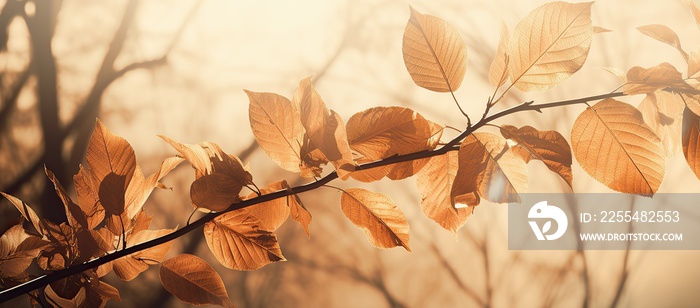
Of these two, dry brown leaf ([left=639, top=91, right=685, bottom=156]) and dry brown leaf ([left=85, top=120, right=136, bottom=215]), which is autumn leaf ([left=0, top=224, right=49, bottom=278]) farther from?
dry brown leaf ([left=639, top=91, right=685, bottom=156])

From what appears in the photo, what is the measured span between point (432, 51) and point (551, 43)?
25 mm

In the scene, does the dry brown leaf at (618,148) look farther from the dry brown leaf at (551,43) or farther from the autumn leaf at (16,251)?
the autumn leaf at (16,251)

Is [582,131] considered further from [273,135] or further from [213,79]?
[213,79]

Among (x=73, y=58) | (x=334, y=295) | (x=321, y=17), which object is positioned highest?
(x=321, y=17)

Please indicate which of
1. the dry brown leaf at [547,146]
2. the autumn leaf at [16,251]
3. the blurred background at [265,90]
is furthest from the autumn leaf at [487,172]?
the blurred background at [265,90]

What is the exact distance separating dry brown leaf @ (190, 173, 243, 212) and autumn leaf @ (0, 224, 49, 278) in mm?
74

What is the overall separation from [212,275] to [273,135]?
4 cm

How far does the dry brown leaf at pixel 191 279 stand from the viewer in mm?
135

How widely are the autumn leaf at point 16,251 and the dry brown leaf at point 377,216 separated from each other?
96 mm

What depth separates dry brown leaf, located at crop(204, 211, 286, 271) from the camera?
13 cm

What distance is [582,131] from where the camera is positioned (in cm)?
11

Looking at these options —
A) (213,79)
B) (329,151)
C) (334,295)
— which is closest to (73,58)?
(213,79)

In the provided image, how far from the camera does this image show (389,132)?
12 centimetres

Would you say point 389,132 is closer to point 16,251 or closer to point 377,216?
point 377,216
